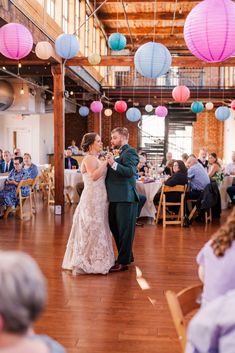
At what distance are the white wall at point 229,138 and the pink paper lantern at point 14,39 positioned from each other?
1242cm

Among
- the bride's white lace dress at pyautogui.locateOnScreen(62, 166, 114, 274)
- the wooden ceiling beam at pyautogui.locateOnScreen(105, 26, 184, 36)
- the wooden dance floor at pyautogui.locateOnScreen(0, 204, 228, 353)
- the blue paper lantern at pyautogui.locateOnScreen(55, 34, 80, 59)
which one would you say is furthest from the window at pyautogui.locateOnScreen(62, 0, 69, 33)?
the bride's white lace dress at pyautogui.locateOnScreen(62, 166, 114, 274)

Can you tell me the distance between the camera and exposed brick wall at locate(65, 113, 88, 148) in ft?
65.3

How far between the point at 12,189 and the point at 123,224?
4.07m

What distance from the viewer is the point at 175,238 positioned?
22.1 feet

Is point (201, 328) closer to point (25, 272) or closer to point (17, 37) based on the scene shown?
point (25, 272)

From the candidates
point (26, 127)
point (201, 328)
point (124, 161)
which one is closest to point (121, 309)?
point (124, 161)

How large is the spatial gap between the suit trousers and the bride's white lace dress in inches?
5.1

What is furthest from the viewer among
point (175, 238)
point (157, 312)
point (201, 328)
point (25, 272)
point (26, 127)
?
point (26, 127)

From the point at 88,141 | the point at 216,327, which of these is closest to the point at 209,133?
the point at 88,141

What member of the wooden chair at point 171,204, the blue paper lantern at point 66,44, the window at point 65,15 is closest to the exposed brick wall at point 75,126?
the window at point 65,15

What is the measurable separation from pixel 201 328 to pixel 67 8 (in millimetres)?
10800

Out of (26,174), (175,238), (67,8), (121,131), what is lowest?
(175,238)

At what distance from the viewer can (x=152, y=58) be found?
5.61 m

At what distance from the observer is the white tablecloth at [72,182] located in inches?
391
